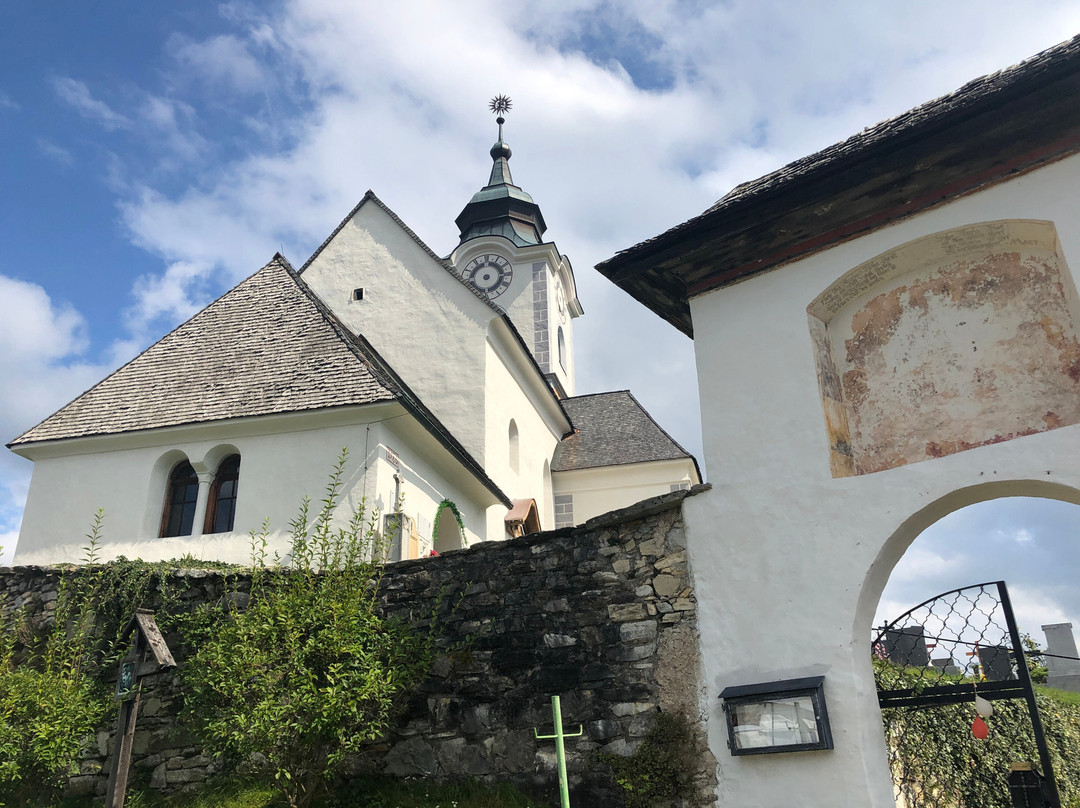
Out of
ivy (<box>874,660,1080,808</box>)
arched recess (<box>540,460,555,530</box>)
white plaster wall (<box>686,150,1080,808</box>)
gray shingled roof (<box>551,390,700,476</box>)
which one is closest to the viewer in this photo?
white plaster wall (<box>686,150,1080,808</box>)

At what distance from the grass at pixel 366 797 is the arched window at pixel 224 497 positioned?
485 centimetres

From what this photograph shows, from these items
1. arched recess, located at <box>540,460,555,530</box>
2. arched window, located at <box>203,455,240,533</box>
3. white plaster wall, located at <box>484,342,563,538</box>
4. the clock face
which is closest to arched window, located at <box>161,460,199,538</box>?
arched window, located at <box>203,455,240,533</box>

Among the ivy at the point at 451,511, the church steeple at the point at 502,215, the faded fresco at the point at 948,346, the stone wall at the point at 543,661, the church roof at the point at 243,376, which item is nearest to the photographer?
the faded fresco at the point at 948,346

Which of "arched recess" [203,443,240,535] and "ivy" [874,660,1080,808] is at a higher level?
"arched recess" [203,443,240,535]

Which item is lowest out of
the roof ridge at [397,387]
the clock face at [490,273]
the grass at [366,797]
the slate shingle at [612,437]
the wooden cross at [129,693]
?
the grass at [366,797]

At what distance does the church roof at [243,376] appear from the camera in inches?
521

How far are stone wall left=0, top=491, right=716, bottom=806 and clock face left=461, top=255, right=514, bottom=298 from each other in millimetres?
22897

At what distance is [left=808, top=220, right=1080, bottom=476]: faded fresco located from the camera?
266 inches

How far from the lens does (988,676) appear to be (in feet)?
26.8

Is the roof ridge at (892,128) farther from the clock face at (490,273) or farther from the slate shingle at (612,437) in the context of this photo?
the clock face at (490,273)

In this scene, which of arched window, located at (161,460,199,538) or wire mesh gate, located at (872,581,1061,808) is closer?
wire mesh gate, located at (872,581,1061,808)

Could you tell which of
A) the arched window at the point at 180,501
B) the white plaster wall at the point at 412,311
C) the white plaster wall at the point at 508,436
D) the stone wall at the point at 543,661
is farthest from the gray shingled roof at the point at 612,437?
the stone wall at the point at 543,661

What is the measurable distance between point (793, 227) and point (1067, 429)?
302 cm

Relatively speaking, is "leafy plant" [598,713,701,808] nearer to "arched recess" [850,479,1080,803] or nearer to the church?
"arched recess" [850,479,1080,803]
